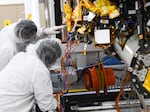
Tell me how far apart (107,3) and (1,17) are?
4.65 metres

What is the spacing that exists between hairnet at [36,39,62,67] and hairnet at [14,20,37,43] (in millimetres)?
724

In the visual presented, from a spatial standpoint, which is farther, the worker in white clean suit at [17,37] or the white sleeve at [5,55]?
the white sleeve at [5,55]

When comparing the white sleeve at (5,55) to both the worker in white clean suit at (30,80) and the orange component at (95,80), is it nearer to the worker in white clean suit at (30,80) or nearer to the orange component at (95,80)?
the worker in white clean suit at (30,80)

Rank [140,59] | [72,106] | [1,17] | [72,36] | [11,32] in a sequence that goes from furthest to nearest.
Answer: [1,17]
[11,32]
[72,106]
[72,36]
[140,59]

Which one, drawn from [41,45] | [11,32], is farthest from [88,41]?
[11,32]

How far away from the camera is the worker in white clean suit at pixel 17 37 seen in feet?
10.2

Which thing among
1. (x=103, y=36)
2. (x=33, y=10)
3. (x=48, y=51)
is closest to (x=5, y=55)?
(x=48, y=51)

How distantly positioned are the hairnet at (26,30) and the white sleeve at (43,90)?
93cm

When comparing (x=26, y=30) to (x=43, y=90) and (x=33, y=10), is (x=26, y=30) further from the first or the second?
(x=33, y=10)

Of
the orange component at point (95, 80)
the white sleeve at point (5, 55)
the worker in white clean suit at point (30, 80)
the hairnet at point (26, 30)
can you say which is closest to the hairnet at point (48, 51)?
the worker in white clean suit at point (30, 80)

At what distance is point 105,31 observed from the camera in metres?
1.77

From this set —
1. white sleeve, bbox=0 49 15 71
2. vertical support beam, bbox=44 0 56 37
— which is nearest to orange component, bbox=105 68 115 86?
white sleeve, bbox=0 49 15 71

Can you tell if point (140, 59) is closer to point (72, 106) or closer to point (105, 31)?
point (105, 31)

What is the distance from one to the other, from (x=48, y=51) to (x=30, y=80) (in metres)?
0.28
